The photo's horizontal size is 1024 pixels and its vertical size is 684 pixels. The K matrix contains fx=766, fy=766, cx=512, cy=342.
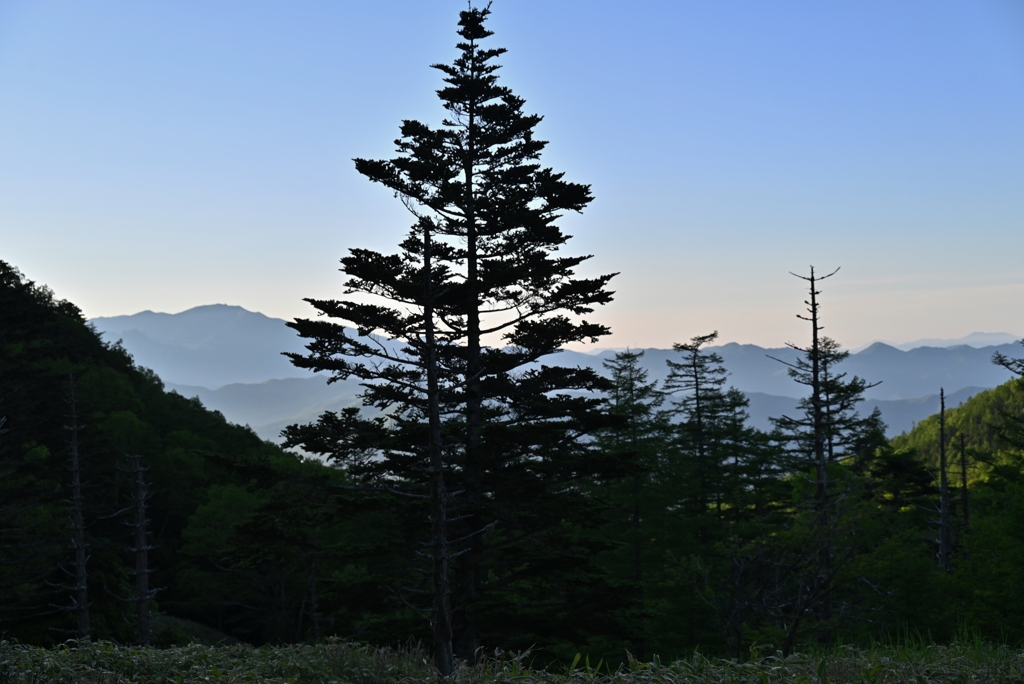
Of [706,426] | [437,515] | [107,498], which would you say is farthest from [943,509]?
[107,498]

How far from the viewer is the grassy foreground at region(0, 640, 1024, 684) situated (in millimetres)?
5246

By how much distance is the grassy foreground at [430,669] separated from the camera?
525cm

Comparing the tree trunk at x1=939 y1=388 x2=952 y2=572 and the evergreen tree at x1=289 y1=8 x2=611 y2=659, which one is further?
the tree trunk at x1=939 y1=388 x2=952 y2=572

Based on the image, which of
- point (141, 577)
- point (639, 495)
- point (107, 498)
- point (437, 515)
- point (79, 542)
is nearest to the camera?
point (437, 515)

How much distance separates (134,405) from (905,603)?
5466cm

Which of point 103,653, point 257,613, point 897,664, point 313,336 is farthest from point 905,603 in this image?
point 257,613

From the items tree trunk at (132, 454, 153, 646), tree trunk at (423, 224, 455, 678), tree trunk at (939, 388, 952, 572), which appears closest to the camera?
tree trunk at (423, 224, 455, 678)

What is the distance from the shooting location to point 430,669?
6406 millimetres

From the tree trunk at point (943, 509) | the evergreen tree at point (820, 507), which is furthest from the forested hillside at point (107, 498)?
the tree trunk at point (943, 509)

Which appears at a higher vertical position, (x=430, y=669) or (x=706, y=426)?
(x=706, y=426)

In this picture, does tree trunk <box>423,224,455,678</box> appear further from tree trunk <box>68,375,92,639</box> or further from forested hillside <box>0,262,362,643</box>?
tree trunk <box>68,375,92,639</box>

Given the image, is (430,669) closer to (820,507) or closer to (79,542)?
(820,507)

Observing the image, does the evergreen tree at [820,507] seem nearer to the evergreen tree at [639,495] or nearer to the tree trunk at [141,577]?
the evergreen tree at [639,495]

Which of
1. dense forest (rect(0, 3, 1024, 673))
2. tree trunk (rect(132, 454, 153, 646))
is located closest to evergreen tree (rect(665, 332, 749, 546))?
dense forest (rect(0, 3, 1024, 673))
